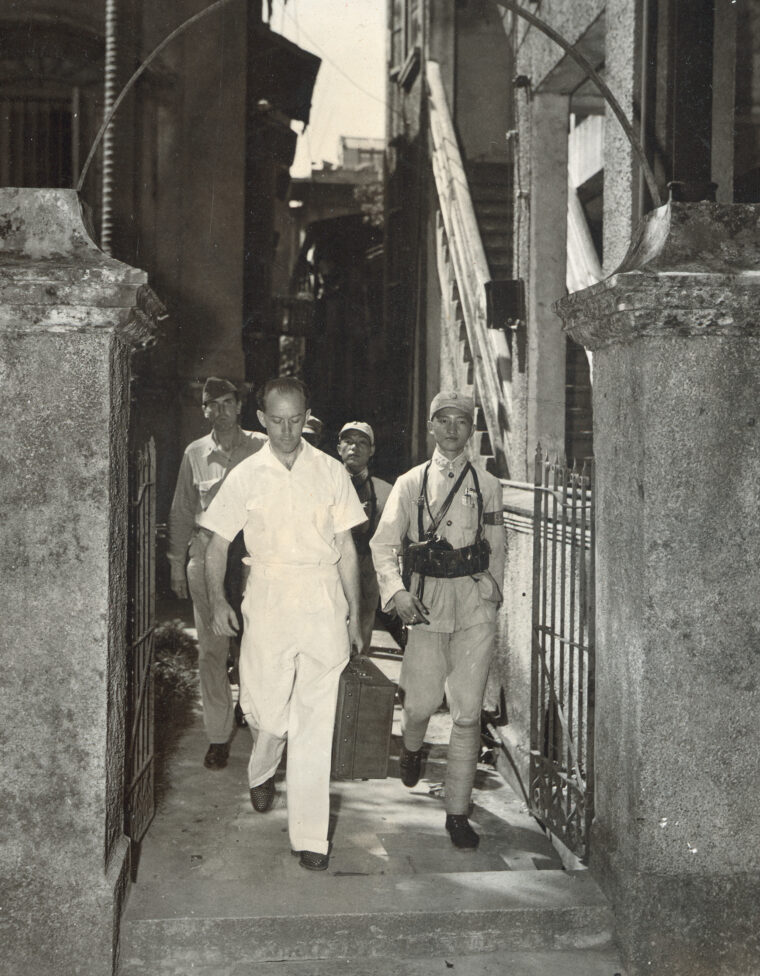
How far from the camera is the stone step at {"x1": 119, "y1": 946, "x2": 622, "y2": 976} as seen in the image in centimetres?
410

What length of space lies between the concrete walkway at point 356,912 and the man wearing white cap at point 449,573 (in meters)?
0.63

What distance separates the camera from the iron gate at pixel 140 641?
463 cm

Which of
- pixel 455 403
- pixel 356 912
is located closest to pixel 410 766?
pixel 356 912

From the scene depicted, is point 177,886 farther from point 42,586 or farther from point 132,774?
point 42,586

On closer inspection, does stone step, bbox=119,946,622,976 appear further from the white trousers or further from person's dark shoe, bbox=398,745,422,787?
person's dark shoe, bbox=398,745,422,787

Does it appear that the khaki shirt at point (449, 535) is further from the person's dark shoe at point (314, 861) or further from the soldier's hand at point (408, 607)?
the person's dark shoe at point (314, 861)

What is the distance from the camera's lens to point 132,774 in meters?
4.86

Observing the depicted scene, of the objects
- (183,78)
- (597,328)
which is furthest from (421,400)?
(597,328)

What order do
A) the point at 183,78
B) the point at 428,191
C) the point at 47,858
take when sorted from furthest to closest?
the point at 428,191 → the point at 183,78 → the point at 47,858

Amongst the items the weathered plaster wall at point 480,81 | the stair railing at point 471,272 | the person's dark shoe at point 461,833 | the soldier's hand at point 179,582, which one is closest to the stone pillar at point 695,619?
the person's dark shoe at point 461,833

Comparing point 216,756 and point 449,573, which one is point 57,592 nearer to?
point 449,573

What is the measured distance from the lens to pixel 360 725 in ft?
16.3

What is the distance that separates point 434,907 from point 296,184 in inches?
1512

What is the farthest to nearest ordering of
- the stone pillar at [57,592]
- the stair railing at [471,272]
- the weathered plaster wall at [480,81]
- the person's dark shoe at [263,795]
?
1. the weathered plaster wall at [480,81]
2. the stair railing at [471,272]
3. the person's dark shoe at [263,795]
4. the stone pillar at [57,592]
